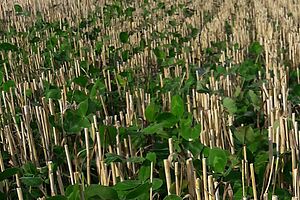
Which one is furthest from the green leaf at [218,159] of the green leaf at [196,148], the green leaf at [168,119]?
the green leaf at [168,119]

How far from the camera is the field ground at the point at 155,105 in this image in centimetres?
148

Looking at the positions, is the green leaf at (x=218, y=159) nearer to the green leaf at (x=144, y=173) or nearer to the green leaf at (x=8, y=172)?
the green leaf at (x=144, y=173)

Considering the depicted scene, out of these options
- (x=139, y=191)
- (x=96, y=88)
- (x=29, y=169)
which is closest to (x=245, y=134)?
(x=139, y=191)

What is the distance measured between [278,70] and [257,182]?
4.55 ft

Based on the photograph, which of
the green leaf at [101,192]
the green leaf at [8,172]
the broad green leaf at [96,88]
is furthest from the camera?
the broad green leaf at [96,88]

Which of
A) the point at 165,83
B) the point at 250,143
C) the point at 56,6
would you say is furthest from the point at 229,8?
the point at 250,143

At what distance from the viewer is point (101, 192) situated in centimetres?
116

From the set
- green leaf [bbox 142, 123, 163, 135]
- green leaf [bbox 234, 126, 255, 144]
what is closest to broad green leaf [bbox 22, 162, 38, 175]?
green leaf [bbox 142, 123, 163, 135]

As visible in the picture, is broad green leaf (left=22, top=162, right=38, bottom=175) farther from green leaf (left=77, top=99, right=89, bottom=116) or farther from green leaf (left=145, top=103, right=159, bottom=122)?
green leaf (left=145, top=103, right=159, bottom=122)

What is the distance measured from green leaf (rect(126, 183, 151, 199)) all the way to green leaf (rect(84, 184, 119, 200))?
0.08 m

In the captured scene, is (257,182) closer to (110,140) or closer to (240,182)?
(240,182)

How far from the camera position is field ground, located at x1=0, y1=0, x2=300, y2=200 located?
4.84 ft

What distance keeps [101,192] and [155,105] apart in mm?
741

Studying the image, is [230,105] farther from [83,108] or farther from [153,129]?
[83,108]
